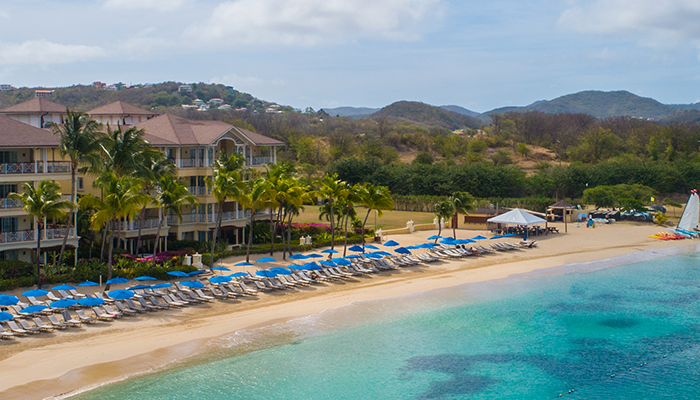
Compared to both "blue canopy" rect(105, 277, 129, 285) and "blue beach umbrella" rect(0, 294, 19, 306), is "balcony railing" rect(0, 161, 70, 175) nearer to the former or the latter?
→ "blue canopy" rect(105, 277, 129, 285)

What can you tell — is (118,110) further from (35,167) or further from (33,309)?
(33,309)

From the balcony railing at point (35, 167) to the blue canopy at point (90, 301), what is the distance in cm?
1147

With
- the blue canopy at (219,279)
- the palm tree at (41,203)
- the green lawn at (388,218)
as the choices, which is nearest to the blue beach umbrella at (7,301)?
the palm tree at (41,203)

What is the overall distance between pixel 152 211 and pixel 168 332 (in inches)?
714

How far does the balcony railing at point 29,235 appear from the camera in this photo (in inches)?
1346

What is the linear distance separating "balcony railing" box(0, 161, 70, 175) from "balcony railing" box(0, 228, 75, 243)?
11.6 ft

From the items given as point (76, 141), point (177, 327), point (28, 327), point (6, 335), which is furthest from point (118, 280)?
point (76, 141)

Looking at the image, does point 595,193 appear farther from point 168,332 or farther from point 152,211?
point 168,332

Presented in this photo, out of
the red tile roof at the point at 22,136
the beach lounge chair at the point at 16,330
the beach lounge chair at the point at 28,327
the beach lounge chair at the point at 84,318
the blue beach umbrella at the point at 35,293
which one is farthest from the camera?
the red tile roof at the point at 22,136

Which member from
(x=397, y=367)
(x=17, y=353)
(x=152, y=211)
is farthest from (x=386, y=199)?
(x=17, y=353)

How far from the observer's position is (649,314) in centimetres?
3369

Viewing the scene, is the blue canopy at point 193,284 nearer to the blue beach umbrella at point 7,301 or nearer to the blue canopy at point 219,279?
the blue canopy at point 219,279

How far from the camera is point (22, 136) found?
36.5 m

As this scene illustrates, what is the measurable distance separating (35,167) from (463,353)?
88.0ft
